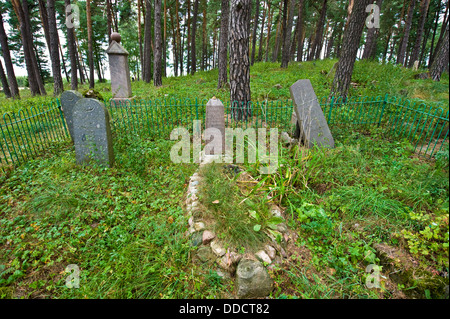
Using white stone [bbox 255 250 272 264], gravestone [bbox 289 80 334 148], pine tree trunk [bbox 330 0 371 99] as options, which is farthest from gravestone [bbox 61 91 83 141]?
pine tree trunk [bbox 330 0 371 99]

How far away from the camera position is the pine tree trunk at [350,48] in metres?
6.23

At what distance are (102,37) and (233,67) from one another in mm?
22933

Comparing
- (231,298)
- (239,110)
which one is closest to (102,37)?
(239,110)

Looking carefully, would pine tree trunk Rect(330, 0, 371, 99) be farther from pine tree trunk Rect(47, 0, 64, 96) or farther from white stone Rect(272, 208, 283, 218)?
pine tree trunk Rect(47, 0, 64, 96)

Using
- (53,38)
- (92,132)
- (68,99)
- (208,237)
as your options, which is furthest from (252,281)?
(53,38)

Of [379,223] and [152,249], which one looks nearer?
[152,249]

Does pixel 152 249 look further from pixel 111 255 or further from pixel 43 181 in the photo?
pixel 43 181

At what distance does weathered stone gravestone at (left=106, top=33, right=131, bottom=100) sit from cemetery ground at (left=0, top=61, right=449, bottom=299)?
4930 mm

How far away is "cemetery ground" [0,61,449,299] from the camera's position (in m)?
2.32

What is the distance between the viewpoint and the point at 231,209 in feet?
9.83

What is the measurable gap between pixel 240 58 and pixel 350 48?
3.53 metres

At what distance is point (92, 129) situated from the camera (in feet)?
14.3

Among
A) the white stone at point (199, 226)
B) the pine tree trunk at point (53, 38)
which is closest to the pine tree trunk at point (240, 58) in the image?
the white stone at point (199, 226)

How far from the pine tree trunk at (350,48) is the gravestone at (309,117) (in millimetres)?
2288
